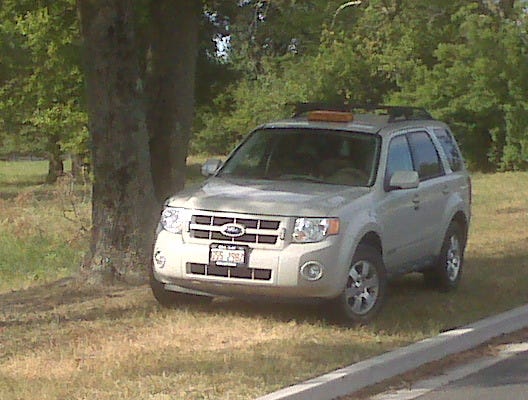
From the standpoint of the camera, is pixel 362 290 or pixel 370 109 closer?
pixel 362 290

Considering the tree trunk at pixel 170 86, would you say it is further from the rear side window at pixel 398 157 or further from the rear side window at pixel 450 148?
the rear side window at pixel 398 157

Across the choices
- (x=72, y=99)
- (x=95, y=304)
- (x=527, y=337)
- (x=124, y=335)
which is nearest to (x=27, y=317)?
(x=95, y=304)

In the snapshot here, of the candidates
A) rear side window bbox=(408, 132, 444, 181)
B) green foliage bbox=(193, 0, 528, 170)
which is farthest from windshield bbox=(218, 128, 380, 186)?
green foliage bbox=(193, 0, 528, 170)

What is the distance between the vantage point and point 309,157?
1063 centimetres

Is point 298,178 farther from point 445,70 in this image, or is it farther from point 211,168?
point 445,70

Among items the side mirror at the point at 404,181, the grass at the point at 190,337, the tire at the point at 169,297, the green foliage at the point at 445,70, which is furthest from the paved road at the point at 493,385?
the green foliage at the point at 445,70

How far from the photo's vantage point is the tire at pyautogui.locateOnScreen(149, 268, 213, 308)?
9930 millimetres

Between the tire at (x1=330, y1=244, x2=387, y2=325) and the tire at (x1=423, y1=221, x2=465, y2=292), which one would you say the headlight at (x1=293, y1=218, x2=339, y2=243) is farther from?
the tire at (x1=423, y1=221, x2=465, y2=292)

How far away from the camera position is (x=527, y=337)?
A: 32.0 feet

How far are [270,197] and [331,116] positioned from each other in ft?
5.68

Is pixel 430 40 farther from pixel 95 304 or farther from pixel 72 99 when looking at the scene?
pixel 95 304

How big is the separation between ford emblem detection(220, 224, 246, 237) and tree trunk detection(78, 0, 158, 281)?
2.45m

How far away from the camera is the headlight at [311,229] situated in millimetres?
9195

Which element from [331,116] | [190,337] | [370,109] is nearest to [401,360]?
[190,337]
